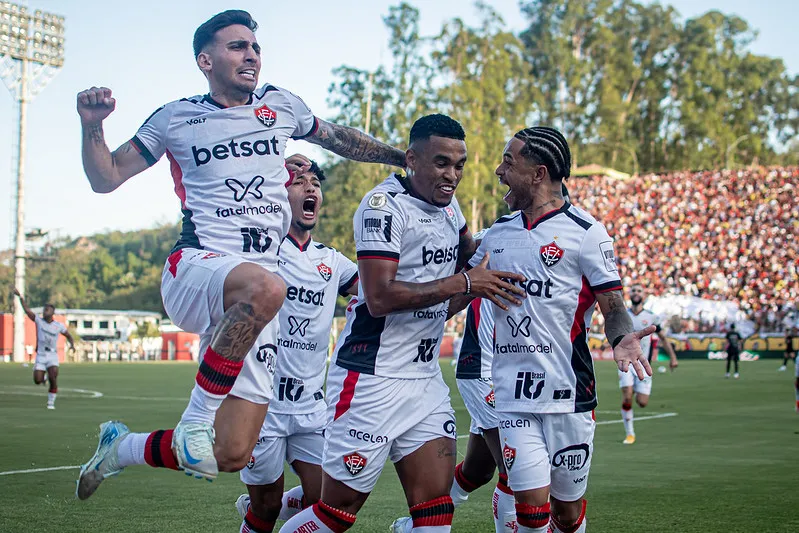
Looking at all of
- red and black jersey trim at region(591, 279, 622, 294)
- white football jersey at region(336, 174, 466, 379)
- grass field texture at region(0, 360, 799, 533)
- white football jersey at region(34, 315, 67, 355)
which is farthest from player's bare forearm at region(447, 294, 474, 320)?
white football jersey at region(34, 315, 67, 355)

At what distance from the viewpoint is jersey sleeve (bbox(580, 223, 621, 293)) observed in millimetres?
6008

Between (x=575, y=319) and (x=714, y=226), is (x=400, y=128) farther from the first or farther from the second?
(x=575, y=319)

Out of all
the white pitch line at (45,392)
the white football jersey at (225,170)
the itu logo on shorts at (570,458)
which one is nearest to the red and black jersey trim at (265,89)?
the white football jersey at (225,170)

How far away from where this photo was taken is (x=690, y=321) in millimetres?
48500

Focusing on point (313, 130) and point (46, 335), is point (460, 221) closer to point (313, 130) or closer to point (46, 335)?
point (313, 130)

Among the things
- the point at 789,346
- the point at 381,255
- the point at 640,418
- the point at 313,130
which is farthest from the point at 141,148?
the point at 789,346

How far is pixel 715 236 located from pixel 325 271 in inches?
1936

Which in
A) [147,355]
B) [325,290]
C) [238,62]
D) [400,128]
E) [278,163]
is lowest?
[147,355]

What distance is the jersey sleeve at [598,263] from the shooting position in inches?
237

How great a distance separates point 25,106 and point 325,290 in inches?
2305

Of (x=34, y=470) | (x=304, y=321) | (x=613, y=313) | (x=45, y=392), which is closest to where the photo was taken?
(x=613, y=313)

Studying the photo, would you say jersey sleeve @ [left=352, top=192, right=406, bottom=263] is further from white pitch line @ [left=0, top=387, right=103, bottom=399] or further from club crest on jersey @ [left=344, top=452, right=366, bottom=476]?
white pitch line @ [left=0, top=387, right=103, bottom=399]

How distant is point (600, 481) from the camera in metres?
11.3

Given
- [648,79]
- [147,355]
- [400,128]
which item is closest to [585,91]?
[648,79]
